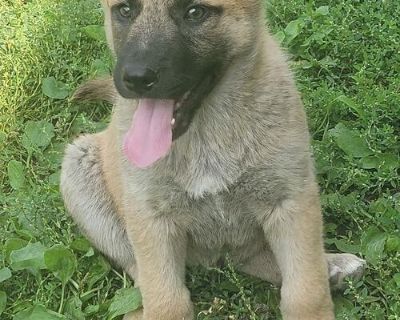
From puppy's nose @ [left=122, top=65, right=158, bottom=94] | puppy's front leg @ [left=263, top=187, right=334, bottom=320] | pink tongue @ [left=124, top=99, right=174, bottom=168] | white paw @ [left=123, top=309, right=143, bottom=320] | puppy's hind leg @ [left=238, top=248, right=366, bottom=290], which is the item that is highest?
puppy's nose @ [left=122, top=65, right=158, bottom=94]

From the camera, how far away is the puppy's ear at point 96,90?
5.29m

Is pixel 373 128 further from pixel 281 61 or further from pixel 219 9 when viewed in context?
pixel 219 9

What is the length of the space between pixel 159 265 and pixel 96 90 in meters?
1.54

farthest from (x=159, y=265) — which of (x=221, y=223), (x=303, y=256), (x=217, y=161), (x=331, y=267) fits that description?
(x=331, y=267)

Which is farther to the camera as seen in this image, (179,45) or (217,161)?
(217,161)

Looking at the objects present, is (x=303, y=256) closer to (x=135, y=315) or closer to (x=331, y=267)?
(x=331, y=267)

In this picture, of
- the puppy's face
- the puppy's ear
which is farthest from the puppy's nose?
the puppy's ear

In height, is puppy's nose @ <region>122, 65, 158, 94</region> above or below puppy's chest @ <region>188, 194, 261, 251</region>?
above

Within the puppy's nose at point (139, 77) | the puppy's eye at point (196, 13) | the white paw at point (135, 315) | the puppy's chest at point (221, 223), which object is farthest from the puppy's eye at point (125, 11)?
the white paw at point (135, 315)

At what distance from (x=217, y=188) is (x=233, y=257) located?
0.61 metres

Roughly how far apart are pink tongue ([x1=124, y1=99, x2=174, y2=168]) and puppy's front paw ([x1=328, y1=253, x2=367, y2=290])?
114 cm

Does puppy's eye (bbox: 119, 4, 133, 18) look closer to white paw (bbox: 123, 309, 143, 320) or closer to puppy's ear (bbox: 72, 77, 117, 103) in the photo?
puppy's ear (bbox: 72, 77, 117, 103)

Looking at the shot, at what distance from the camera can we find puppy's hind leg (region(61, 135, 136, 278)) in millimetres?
4645

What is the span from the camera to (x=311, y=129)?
210 inches
